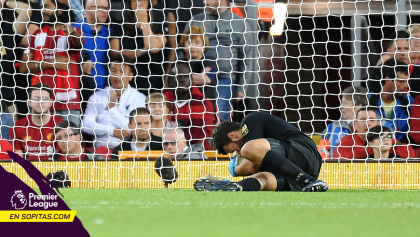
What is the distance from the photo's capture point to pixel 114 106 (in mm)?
7395

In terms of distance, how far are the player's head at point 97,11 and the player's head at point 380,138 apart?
3.50 m

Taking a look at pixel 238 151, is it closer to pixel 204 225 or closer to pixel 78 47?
pixel 204 225

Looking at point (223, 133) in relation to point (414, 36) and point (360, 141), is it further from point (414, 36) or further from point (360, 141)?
point (414, 36)

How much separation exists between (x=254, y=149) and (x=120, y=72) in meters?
3.22

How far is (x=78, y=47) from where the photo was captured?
7523 millimetres

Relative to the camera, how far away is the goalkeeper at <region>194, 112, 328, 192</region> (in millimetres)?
4676

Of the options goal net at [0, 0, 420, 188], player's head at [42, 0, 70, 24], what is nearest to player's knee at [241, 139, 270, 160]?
goal net at [0, 0, 420, 188]

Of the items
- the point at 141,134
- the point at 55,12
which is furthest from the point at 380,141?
the point at 55,12

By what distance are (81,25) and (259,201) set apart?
4.42 m

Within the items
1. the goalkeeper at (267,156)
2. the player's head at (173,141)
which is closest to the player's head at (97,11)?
the player's head at (173,141)

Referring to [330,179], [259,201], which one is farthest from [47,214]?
[330,179]

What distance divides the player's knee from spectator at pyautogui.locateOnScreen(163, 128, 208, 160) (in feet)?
6.15

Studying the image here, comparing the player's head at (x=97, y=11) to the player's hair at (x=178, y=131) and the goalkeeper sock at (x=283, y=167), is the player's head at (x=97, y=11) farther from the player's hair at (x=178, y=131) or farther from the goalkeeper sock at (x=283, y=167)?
the goalkeeper sock at (x=283, y=167)

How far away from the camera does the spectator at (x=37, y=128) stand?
273 inches
